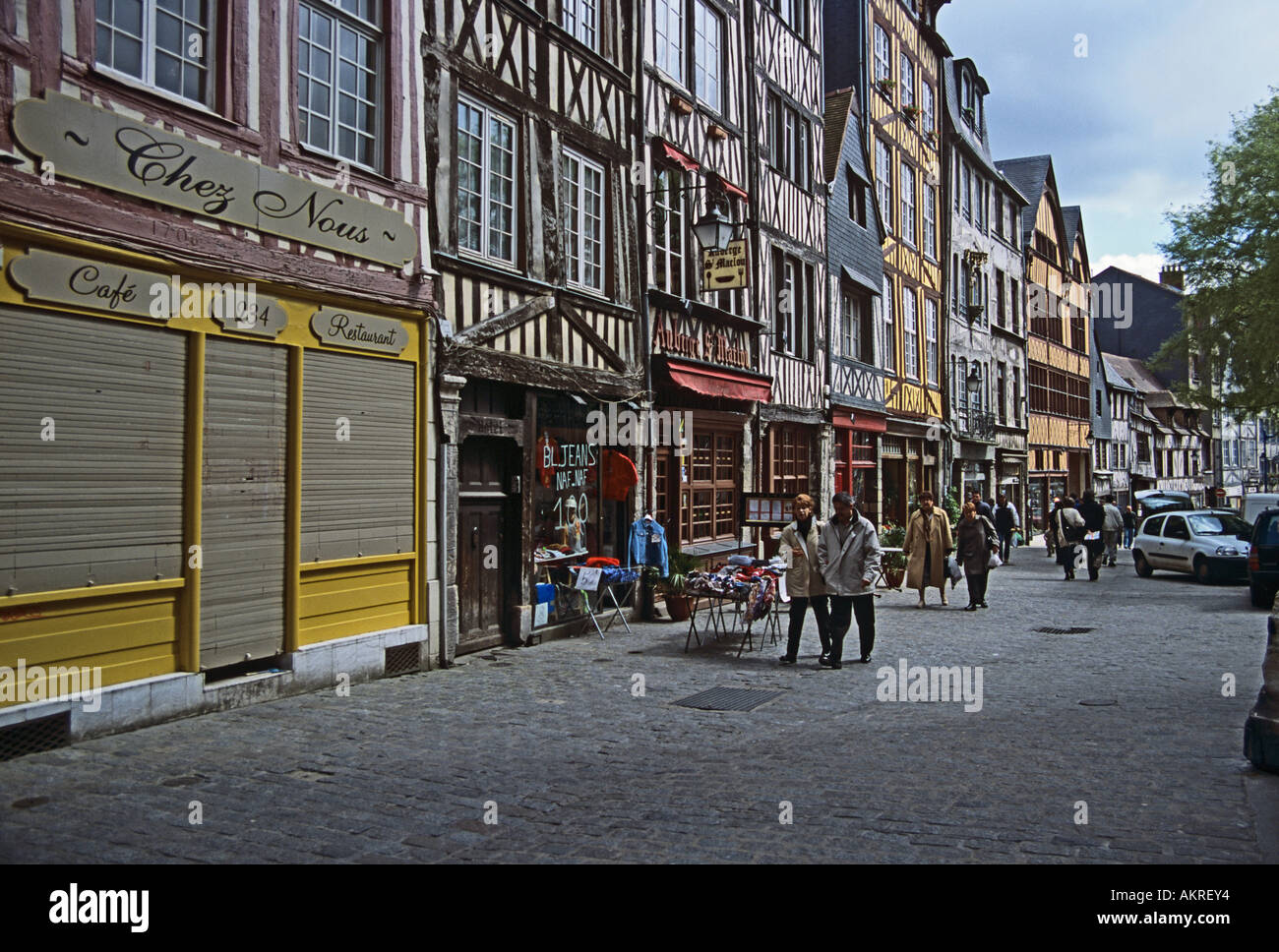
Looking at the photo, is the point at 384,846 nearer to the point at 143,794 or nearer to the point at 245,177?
the point at 143,794

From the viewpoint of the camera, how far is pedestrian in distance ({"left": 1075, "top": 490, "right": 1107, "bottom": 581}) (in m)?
18.7

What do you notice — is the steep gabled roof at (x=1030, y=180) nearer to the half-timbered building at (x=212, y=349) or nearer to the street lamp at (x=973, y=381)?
the street lamp at (x=973, y=381)

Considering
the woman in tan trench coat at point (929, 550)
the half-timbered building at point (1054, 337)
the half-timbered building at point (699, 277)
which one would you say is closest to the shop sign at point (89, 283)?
the half-timbered building at point (699, 277)

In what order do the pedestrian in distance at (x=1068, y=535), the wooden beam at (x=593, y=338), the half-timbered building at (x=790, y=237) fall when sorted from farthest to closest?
the pedestrian in distance at (x=1068, y=535) → the half-timbered building at (x=790, y=237) → the wooden beam at (x=593, y=338)

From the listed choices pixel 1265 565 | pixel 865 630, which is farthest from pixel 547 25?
pixel 1265 565

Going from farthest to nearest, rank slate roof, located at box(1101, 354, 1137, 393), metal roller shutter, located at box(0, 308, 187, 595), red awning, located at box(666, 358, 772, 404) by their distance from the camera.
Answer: slate roof, located at box(1101, 354, 1137, 393) → red awning, located at box(666, 358, 772, 404) → metal roller shutter, located at box(0, 308, 187, 595)

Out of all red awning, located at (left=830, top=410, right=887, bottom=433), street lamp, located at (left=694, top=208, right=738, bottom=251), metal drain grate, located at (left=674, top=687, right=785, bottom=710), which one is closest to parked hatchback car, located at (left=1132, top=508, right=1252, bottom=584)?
red awning, located at (left=830, top=410, right=887, bottom=433)

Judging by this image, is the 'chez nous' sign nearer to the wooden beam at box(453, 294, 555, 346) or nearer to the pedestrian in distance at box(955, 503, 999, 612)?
the wooden beam at box(453, 294, 555, 346)

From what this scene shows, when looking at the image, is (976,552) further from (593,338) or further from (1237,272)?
(1237,272)

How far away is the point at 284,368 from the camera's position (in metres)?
7.70

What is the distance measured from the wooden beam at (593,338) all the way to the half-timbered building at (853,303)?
774cm

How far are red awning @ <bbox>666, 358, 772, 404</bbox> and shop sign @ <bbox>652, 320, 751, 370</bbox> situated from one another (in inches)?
9.8

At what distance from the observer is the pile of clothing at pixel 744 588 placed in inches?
403

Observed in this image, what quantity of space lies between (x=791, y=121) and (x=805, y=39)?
1.83m
